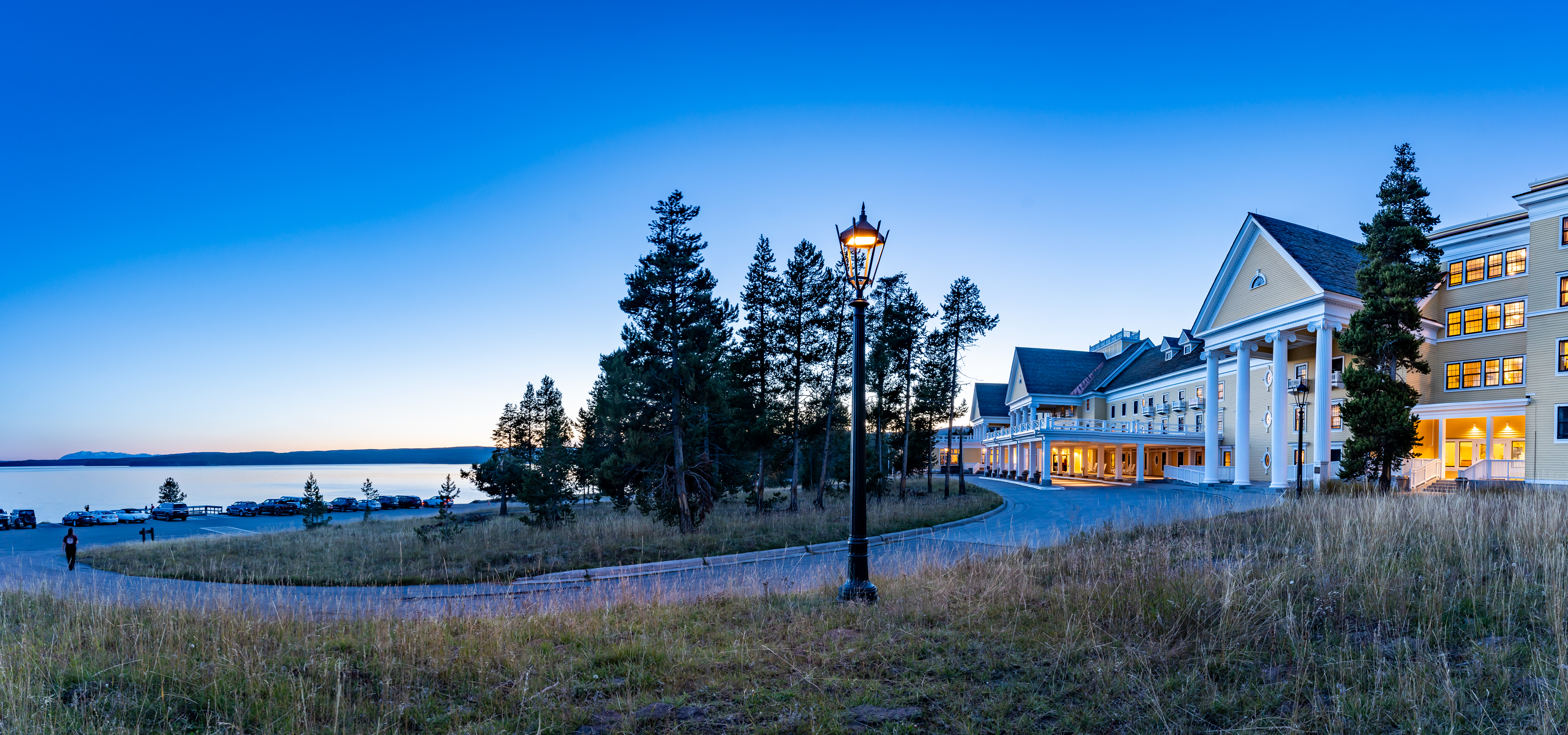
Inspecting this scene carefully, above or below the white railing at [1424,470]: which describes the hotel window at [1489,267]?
above

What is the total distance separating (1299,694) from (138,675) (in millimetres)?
8153

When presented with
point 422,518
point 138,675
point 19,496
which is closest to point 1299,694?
point 138,675

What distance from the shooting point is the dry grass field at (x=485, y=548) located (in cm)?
1525

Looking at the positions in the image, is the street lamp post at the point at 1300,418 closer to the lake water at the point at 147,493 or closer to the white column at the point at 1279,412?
the white column at the point at 1279,412

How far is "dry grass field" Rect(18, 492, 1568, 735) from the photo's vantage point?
457cm

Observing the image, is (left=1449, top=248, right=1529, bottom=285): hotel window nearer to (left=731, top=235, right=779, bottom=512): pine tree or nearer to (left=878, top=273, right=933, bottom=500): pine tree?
(left=878, top=273, right=933, bottom=500): pine tree

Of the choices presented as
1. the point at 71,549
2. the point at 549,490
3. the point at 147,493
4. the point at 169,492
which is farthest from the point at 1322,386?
the point at 147,493

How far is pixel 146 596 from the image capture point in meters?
10.6

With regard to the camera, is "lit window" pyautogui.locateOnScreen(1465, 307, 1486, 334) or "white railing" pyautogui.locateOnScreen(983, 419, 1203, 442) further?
"white railing" pyautogui.locateOnScreen(983, 419, 1203, 442)

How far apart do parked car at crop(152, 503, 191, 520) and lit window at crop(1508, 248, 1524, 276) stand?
90.1 m

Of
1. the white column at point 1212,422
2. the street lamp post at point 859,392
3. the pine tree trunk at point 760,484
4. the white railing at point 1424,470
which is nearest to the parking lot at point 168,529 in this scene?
the pine tree trunk at point 760,484

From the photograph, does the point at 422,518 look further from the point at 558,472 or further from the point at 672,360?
the point at 672,360

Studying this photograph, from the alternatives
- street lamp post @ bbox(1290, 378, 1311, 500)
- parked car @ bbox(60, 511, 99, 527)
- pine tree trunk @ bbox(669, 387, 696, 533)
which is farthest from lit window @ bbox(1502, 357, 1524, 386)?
parked car @ bbox(60, 511, 99, 527)

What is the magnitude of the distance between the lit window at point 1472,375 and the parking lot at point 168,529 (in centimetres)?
5266
